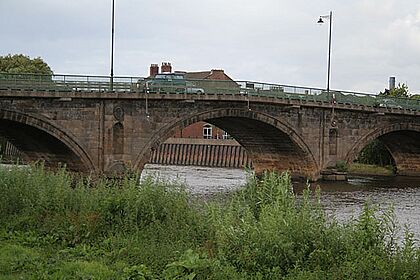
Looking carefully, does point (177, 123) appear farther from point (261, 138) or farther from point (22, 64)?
point (22, 64)

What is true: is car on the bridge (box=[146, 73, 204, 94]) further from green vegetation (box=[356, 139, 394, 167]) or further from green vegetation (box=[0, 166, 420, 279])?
green vegetation (box=[356, 139, 394, 167])

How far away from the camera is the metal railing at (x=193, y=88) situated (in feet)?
121

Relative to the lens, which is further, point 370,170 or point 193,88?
point 370,170

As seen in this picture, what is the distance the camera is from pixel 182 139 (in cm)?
8088

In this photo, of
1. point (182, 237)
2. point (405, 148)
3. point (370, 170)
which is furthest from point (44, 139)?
point (405, 148)

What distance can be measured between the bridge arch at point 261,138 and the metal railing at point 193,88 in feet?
5.54

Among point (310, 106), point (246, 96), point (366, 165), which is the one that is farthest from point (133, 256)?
point (366, 165)

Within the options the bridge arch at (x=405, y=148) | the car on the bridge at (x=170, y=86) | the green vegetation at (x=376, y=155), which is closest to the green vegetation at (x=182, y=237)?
the car on the bridge at (x=170, y=86)

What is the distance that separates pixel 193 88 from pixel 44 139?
33.6 ft

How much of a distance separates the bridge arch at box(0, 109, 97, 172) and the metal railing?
1.86 meters

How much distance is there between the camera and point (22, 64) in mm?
75250

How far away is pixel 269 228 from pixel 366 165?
189ft

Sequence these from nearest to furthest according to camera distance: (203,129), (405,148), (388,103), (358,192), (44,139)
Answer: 1. (44,139)
2. (358,192)
3. (388,103)
4. (405,148)
5. (203,129)

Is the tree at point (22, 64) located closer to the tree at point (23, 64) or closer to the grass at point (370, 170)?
the tree at point (23, 64)
